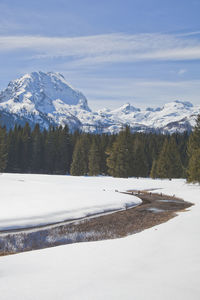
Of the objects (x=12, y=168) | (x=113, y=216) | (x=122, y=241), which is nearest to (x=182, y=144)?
(x=12, y=168)

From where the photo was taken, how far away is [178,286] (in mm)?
7051

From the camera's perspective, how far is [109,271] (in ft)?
27.3

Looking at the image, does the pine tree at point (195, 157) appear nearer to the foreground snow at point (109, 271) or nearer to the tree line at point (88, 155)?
the tree line at point (88, 155)

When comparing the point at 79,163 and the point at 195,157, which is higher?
the point at 195,157

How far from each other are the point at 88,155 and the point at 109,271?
6805 cm

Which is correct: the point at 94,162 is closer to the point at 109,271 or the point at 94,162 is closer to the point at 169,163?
the point at 169,163

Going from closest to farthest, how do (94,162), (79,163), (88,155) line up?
(94,162)
(79,163)
(88,155)

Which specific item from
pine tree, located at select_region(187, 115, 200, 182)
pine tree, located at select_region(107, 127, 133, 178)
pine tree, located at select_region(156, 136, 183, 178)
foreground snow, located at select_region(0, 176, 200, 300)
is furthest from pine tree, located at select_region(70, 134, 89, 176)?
foreground snow, located at select_region(0, 176, 200, 300)

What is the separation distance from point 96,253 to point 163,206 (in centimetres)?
1837

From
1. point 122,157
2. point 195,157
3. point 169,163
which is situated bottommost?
point 169,163

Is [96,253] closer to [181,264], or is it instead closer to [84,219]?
[181,264]

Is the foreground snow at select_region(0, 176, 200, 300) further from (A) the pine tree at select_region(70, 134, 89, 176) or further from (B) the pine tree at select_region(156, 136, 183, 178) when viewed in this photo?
(A) the pine tree at select_region(70, 134, 89, 176)

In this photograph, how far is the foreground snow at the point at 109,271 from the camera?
6.68m

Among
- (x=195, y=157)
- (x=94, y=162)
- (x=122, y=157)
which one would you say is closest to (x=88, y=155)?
(x=94, y=162)
